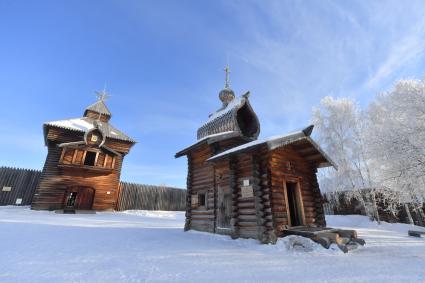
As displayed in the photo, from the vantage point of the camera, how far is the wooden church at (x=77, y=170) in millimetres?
19141

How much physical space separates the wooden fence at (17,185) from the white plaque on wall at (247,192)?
21.2m

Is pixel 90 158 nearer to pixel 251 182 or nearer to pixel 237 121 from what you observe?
Result: pixel 237 121

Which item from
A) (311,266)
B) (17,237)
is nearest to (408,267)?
(311,266)

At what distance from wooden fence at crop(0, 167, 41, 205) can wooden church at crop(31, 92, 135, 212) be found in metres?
2.25

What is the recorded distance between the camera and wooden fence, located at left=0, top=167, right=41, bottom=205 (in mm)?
19406

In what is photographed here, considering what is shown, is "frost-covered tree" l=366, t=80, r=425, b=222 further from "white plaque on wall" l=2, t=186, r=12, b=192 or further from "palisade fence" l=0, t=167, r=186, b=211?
"white plaque on wall" l=2, t=186, r=12, b=192

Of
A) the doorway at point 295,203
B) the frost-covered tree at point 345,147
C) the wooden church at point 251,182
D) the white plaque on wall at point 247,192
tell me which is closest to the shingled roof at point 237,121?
the wooden church at point 251,182

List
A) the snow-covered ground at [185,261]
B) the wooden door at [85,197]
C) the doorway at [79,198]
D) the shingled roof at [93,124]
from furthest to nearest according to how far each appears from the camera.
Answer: the shingled roof at [93,124] < the wooden door at [85,197] < the doorway at [79,198] < the snow-covered ground at [185,261]

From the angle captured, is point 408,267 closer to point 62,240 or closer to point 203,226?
point 203,226

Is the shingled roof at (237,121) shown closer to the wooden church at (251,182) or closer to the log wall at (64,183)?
the wooden church at (251,182)

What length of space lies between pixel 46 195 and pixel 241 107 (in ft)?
59.2

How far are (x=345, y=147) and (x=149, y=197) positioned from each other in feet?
68.1

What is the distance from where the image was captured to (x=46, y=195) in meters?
18.9

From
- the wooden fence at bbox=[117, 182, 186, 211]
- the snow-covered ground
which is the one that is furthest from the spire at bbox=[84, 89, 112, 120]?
the snow-covered ground
